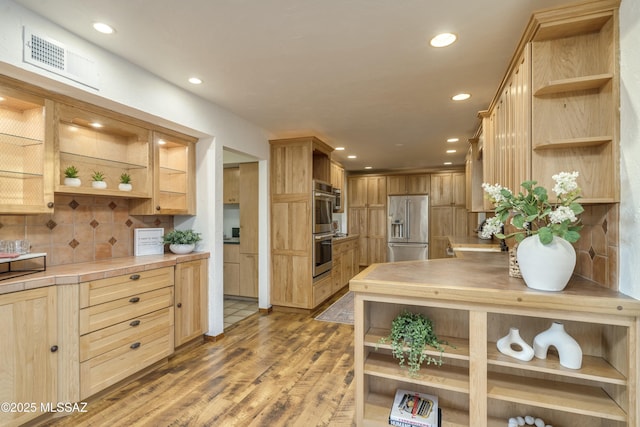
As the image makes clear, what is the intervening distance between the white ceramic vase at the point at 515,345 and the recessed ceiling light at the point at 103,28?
2927 millimetres

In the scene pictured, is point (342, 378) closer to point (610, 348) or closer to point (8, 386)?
point (610, 348)

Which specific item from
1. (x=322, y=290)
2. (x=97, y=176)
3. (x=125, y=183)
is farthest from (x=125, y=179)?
(x=322, y=290)

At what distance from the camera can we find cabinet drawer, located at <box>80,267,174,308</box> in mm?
2080

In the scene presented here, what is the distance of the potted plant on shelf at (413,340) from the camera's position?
5.29 ft

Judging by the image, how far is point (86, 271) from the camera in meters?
2.12

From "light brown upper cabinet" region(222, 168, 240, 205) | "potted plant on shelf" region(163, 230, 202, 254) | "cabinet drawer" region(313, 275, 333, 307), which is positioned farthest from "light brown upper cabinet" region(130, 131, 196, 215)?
"cabinet drawer" region(313, 275, 333, 307)

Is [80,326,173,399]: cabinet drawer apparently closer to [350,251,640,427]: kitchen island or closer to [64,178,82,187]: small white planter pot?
[64,178,82,187]: small white planter pot

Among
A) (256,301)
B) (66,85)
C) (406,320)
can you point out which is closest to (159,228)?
Answer: (66,85)

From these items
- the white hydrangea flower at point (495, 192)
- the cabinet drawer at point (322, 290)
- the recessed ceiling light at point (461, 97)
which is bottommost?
the cabinet drawer at point (322, 290)

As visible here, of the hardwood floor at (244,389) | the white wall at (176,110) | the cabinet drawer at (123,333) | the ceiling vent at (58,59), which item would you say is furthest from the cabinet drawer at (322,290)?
the ceiling vent at (58,59)

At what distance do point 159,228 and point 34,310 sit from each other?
138 cm

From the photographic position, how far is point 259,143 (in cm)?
408

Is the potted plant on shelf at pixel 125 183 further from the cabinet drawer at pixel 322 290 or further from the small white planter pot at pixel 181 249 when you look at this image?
the cabinet drawer at pixel 322 290

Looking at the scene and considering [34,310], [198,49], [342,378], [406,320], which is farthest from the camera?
[342,378]
